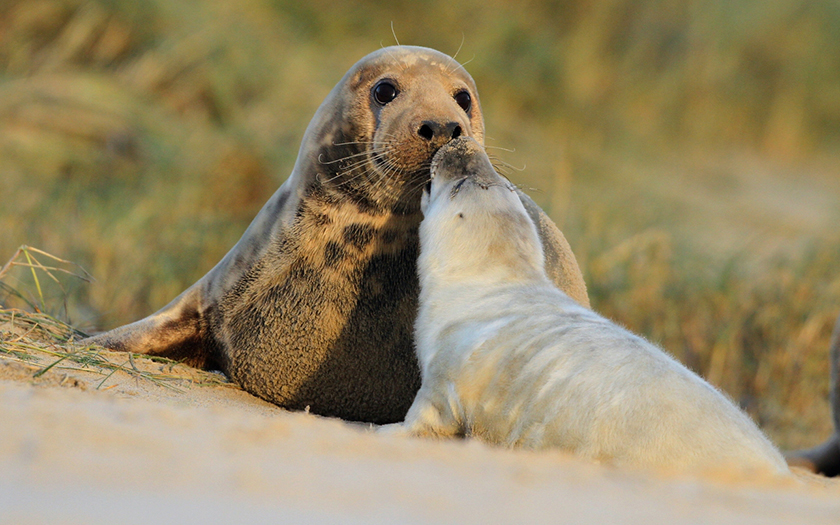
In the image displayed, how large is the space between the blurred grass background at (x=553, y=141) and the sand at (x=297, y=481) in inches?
154

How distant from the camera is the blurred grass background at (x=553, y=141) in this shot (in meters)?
6.97

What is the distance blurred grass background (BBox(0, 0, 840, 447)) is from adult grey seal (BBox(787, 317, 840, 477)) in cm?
91

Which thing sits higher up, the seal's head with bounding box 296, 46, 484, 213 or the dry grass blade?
the seal's head with bounding box 296, 46, 484, 213

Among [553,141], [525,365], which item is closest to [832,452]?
[525,365]

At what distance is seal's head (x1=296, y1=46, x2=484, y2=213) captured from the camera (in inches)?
153

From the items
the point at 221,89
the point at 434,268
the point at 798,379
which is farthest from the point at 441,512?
the point at 221,89

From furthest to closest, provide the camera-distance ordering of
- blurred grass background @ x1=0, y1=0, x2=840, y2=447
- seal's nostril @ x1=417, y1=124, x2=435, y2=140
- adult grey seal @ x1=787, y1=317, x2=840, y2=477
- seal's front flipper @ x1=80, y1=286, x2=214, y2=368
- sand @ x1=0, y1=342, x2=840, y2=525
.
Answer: blurred grass background @ x1=0, y1=0, x2=840, y2=447 < adult grey seal @ x1=787, y1=317, x2=840, y2=477 < seal's front flipper @ x1=80, y1=286, x2=214, y2=368 < seal's nostril @ x1=417, y1=124, x2=435, y2=140 < sand @ x1=0, y1=342, x2=840, y2=525

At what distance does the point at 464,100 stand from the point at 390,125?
1.60 ft

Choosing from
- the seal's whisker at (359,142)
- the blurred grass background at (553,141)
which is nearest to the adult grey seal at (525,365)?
the seal's whisker at (359,142)

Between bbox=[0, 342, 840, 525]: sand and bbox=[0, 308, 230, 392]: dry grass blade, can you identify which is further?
bbox=[0, 308, 230, 392]: dry grass blade

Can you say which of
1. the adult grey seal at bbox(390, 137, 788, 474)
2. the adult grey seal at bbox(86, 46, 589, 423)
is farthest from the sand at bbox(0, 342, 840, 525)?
the adult grey seal at bbox(86, 46, 589, 423)

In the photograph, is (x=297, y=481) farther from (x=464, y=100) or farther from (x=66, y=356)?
(x=464, y=100)

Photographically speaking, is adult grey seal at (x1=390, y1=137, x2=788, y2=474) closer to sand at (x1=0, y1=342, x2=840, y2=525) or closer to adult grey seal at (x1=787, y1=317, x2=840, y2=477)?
sand at (x1=0, y1=342, x2=840, y2=525)

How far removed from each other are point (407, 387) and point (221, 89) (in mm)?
6144
